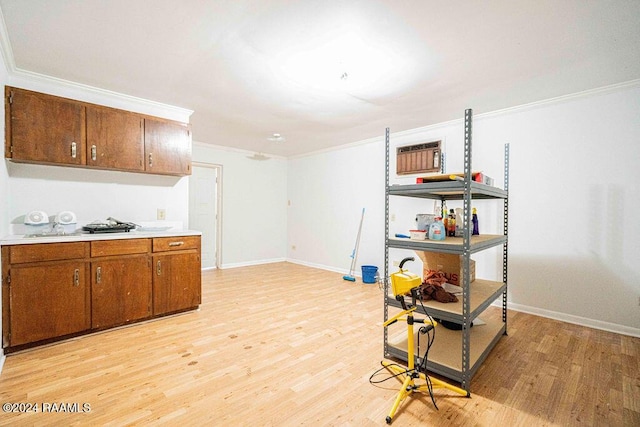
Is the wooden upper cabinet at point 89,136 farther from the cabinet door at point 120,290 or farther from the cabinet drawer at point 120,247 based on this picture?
the cabinet door at point 120,290

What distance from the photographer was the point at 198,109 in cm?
357

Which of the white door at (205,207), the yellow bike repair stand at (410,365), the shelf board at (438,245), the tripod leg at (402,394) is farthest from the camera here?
the white door at (205,207)

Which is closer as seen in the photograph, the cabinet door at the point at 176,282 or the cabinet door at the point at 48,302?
the cabinet door at the point at 48,302

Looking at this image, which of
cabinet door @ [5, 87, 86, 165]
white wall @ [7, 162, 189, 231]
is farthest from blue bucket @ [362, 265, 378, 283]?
cabinet door @ [5, 87, 86, 165]

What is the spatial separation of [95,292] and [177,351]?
1.07 m

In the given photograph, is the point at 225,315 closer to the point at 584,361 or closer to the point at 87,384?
the point at 87,384

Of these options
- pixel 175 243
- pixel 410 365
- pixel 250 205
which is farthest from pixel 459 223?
pixel 250 205

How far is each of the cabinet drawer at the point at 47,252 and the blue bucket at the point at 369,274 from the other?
12.1 ft

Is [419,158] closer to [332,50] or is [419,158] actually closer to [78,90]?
[332,50]

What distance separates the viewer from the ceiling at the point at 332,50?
179cm

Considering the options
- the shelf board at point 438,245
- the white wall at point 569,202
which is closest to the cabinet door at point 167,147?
the shelf board at point 438,245

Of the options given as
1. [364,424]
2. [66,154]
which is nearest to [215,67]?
[66,154]

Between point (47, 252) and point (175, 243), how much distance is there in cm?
104

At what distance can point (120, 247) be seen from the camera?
9.16 ft
